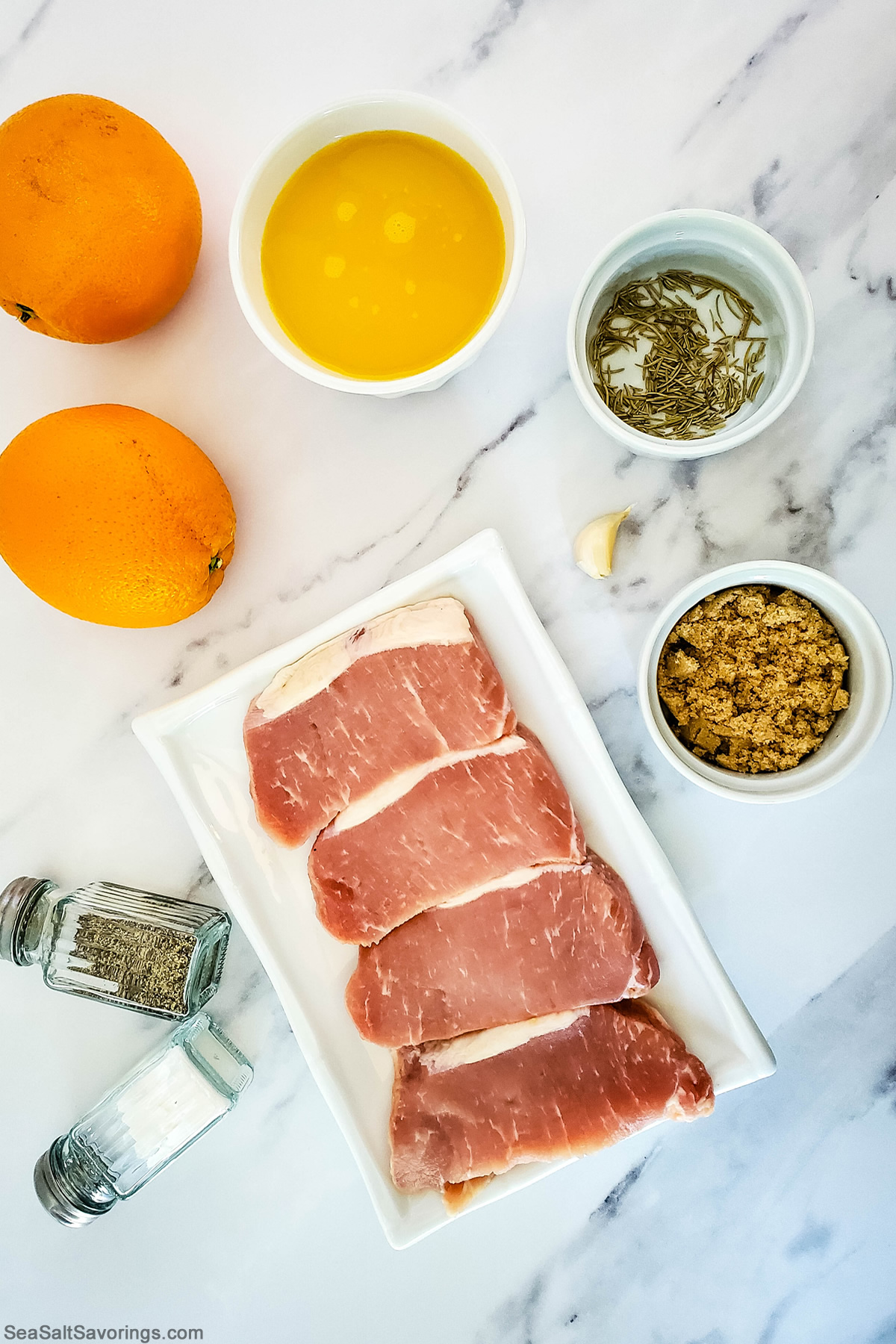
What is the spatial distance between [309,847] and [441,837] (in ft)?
0.59

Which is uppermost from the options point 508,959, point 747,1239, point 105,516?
point 105,516

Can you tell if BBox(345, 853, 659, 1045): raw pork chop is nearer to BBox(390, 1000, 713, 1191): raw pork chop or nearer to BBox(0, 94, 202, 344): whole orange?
BBox(390, 1000, 713, 1191): raw pork chop

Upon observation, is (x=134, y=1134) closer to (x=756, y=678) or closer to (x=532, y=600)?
(x=532, y=600)

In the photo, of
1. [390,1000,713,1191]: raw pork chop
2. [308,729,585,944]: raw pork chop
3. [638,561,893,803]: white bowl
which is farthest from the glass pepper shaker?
[638,561,893,803]: white bowl

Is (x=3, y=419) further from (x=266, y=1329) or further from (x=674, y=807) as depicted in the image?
(x=266, y=1329)

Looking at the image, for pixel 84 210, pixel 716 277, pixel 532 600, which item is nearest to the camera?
pixel 84 210

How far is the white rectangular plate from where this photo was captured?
1061mm

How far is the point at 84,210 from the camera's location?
0.91m

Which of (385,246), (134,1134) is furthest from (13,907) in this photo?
(385,246)

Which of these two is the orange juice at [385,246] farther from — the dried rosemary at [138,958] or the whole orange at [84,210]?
the dried rosemary at [138,958]

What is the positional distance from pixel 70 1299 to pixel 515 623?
1.11 m

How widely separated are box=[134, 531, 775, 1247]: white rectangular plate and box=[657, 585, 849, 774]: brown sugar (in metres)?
0.13

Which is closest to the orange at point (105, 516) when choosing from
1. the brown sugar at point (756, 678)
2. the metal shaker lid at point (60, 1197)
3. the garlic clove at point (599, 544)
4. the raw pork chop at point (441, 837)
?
the raw pork chop at point (441, 837)

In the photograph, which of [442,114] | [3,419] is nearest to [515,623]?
[442,114]
